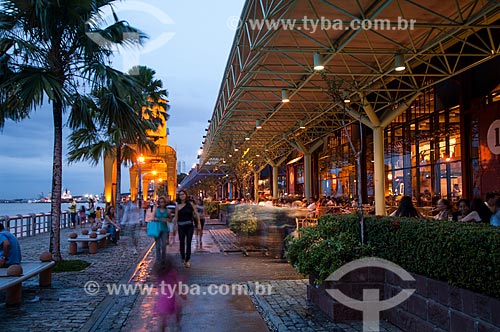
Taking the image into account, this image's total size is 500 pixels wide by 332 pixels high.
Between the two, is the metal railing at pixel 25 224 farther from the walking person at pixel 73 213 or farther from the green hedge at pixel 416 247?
the green hedge at pixel 416 247

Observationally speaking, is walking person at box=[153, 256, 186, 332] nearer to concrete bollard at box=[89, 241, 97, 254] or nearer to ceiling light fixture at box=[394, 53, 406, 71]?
concrete bollard at box=[89, 241, 97, 254]

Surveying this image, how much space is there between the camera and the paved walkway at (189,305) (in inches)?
241

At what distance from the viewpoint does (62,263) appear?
11031 millimetres

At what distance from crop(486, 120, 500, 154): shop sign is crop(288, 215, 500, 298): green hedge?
8553 millimetres

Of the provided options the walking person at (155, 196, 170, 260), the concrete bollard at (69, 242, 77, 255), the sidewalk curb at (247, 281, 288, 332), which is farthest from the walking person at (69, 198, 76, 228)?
the sidewalk curb at (247, 281, 288, 332)

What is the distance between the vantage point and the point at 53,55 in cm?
1115

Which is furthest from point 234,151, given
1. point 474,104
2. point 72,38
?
point 72,38

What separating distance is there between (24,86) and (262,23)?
16.9 feet

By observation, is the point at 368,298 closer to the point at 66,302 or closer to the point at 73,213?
the point at 66,302

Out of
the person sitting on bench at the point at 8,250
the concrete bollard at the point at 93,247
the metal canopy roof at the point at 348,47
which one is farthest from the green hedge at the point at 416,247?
the concrete bollard at the point at 93,247

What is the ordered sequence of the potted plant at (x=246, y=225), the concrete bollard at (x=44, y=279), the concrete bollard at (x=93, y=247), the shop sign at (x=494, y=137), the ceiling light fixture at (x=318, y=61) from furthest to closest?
the concrete bollard at (x=93, y=247) → the shop sign at (x=494, y=137) → the potted plant at (x=246, y=225) → the ceiling light fixture at (x=318, y=61) → the concrete bollard at (x=44, y=279)

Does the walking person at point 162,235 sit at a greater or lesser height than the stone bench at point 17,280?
greater

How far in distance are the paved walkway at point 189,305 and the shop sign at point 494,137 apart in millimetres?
7743

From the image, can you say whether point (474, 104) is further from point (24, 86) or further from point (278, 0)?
point (24, 86)
